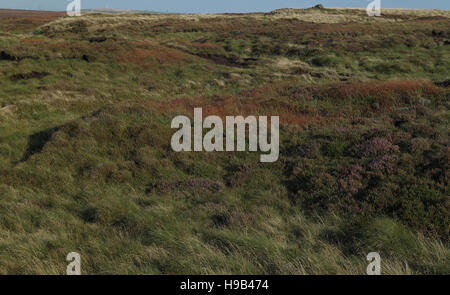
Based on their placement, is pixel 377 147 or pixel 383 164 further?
pixel 377 147

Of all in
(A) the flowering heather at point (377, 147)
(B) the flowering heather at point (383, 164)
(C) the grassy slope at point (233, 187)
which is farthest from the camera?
(A) the flowering heather at point (377, 147)

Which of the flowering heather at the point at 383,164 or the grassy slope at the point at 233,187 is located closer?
the grassy slope at the point at 233,187

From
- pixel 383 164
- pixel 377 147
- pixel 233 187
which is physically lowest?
pixel 233 187

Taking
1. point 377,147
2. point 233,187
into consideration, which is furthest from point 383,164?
point 233,187

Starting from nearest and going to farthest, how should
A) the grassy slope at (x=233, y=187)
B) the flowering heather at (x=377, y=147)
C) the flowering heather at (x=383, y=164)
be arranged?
the grassy slope at (x=233, y=187) < the flowering heather at (x=383, y=164) < the flowering heather at (x=377, y=147)

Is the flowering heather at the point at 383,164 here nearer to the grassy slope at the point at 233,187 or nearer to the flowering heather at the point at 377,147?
the grassy slope at the point at 233,187

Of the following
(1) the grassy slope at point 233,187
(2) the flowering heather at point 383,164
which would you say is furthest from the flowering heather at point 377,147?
(2) the flowering heather at point 383,164

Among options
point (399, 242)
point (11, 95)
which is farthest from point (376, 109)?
point (11, 95)

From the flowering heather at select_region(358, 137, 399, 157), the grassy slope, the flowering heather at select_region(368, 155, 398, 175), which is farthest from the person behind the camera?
the flowering heather at select_region(358, 137, 399, 157)

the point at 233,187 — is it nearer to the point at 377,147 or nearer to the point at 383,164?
the point at 383,164

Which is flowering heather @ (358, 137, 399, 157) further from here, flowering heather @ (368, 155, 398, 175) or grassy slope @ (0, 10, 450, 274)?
flowering heather @ (368, 155, 398, 175)

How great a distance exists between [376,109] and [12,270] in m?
13.2

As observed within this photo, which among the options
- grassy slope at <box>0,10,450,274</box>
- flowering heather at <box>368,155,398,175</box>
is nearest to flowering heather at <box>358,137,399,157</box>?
grassy slope at <box>0,10,450,274</box>

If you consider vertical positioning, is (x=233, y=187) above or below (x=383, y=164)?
below
